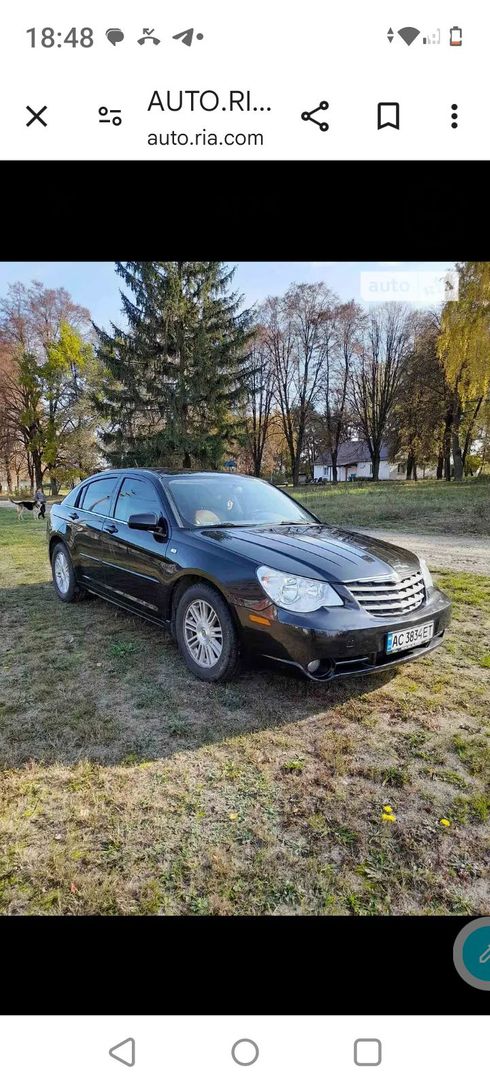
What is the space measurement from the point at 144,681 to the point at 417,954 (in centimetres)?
207

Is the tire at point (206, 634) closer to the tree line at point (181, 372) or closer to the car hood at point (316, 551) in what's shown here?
the car hood at point (316, 551)

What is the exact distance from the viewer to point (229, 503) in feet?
11.5

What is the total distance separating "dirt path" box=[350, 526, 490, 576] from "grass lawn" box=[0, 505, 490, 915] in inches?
124

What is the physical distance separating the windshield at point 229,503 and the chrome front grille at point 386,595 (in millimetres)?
1098

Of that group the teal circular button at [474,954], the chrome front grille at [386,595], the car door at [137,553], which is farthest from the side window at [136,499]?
the teal circular button at [474,954]

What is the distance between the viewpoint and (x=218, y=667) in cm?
267

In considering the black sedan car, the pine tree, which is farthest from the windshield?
the pine tree

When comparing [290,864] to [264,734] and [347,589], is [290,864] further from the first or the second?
[347,589]

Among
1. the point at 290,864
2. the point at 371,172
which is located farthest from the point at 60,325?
the point at 290,864

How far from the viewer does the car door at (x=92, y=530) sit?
3975mm

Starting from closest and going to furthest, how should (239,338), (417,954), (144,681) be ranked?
1. (417,954)
2. (144,681)
3. (239,338)

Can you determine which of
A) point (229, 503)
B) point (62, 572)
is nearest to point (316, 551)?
point (229, 503)

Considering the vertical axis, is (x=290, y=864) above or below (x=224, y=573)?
below
